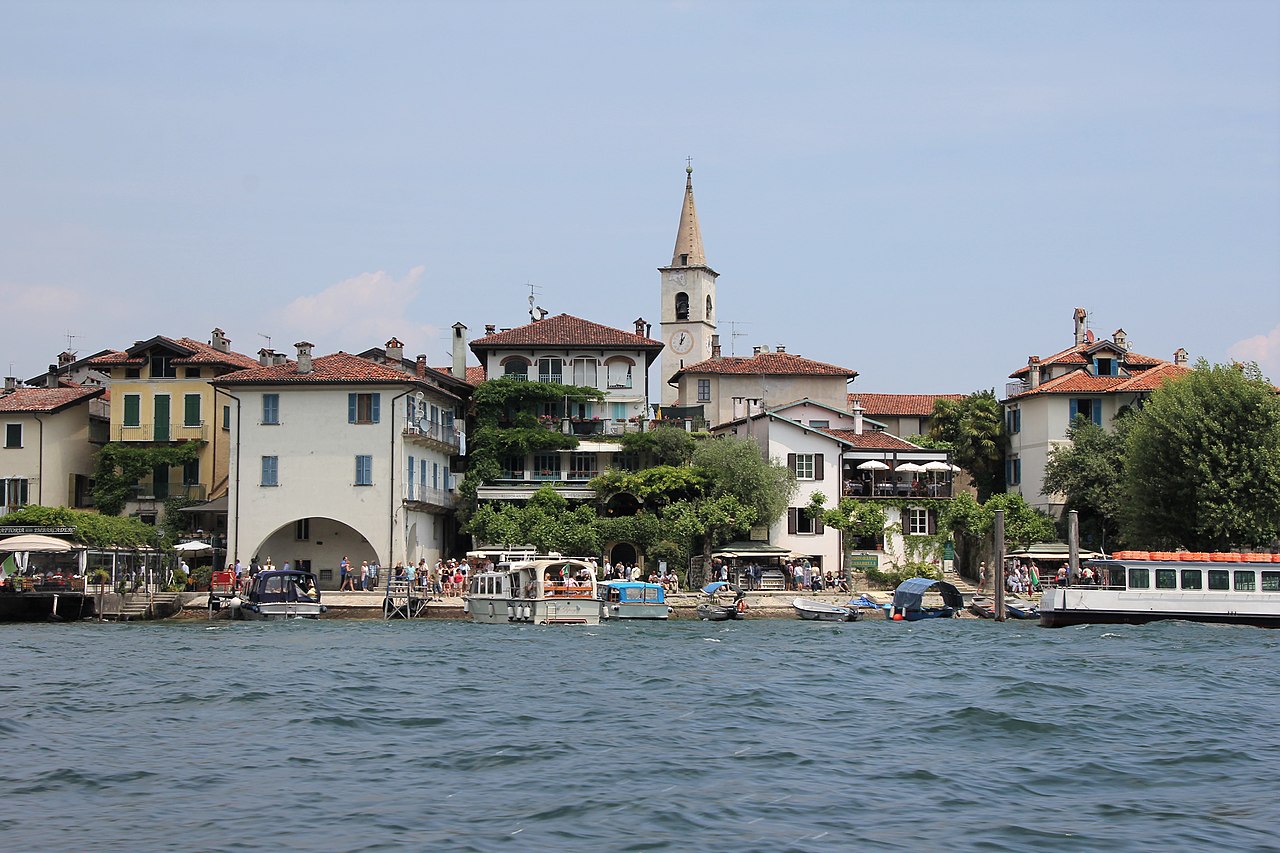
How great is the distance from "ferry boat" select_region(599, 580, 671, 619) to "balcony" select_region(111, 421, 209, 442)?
20.7 metres

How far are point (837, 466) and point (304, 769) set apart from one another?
4540 centimetres

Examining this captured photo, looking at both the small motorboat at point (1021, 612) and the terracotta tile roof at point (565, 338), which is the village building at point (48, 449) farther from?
the small motorboat at point (1021, 612)

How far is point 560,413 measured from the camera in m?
62.8

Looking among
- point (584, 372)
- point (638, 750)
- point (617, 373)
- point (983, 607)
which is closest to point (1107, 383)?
point (983, 607)

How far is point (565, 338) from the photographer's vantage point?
2544 inches

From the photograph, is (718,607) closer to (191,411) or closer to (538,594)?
(538,594)

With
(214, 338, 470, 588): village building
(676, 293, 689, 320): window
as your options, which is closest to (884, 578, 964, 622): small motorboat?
(214, 338, 470, 588): village building

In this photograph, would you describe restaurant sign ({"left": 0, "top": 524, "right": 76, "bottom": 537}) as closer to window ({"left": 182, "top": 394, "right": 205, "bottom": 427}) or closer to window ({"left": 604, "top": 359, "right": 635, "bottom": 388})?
window ({"left": 182, "top": 394, "right": 205, "bottom": 427})

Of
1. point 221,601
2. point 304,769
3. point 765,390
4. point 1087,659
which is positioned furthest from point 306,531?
point 304,769

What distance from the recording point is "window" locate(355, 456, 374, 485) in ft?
182

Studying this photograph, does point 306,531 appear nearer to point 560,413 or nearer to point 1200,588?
point 560,413

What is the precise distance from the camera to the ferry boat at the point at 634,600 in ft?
159

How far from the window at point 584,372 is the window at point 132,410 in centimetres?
1807

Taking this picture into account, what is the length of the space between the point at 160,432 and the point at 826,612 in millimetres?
28552
